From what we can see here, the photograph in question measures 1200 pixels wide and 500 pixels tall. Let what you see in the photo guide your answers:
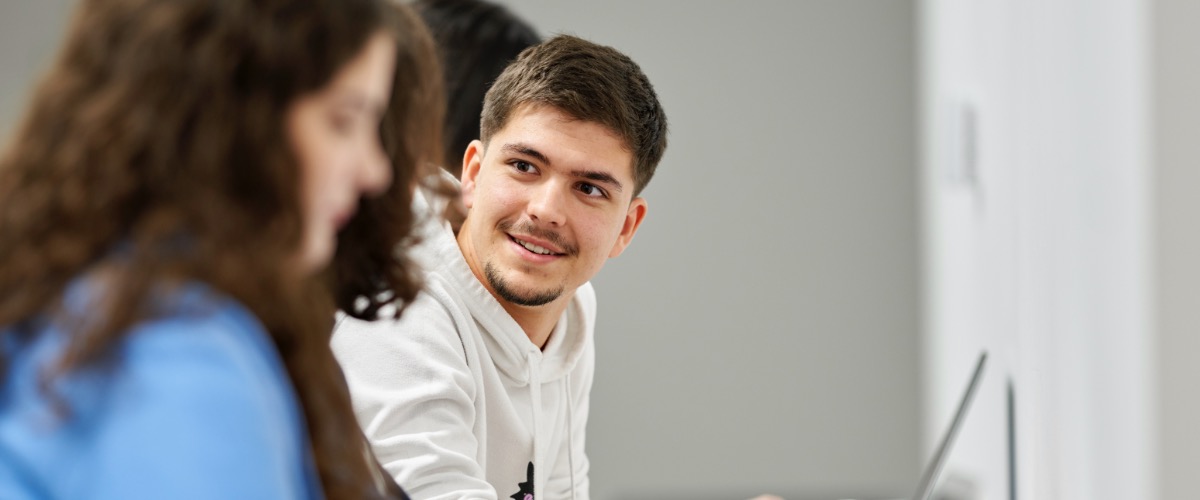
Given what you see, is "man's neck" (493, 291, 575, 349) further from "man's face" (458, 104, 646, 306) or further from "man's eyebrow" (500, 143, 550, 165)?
"man's eyebrow" (500, 143, 550, 165)

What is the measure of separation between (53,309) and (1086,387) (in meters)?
0.76

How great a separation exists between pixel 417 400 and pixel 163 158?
565 millimetres

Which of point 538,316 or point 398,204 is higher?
point 398,204

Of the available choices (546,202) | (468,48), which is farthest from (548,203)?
(468,48)

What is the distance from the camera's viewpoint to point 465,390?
1127mm

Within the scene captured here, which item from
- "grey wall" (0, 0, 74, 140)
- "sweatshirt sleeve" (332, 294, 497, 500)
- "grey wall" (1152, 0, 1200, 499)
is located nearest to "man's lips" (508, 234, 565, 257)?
"sweatshirt sleeve" (332, 294, 497, 500)

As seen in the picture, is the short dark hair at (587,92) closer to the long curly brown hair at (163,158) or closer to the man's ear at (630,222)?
the man's ear at (630,222)

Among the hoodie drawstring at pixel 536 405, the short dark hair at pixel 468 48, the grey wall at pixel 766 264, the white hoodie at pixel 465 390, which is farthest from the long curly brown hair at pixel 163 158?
the grey wall at pixel 766 264

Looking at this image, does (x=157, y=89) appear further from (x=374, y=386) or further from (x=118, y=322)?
(x=374, y=386)

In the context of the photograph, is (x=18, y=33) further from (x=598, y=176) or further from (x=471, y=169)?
(x=598, y=176)

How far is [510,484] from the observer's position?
1.24 meters

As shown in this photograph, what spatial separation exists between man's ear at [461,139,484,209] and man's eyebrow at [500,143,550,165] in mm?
74

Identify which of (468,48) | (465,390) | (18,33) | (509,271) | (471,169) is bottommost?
(465,390)

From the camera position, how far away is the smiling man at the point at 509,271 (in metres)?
1.07
